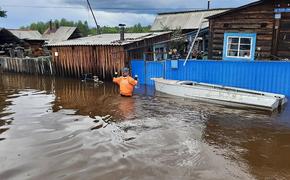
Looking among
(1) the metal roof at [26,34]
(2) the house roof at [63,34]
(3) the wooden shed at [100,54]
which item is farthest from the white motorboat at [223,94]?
(1) the metal roof at [26,34]

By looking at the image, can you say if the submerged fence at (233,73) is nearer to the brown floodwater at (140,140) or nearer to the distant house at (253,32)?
the brown floodwater at (140,140)

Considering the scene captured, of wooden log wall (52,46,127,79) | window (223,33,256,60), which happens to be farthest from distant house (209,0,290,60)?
wooden log wall (52,46,127,79)

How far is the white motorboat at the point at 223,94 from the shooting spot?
11961 millimetres

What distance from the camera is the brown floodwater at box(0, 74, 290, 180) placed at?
21.1 ft

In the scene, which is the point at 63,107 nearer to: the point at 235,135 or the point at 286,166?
the point at 235,135

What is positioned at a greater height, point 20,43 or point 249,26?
point 249,26

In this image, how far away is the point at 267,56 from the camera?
1598cm

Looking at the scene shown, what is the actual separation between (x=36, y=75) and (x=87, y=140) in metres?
19.7

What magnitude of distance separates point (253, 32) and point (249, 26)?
16.0 inches

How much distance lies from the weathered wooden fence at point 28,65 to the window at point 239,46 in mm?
14659

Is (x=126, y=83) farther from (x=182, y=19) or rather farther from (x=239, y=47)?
(x=182, y=19)

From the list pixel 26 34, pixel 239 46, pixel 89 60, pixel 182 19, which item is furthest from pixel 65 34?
pixel 239 46

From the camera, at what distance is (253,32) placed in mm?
16250

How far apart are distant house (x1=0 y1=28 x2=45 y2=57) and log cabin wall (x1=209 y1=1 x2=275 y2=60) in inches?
803
